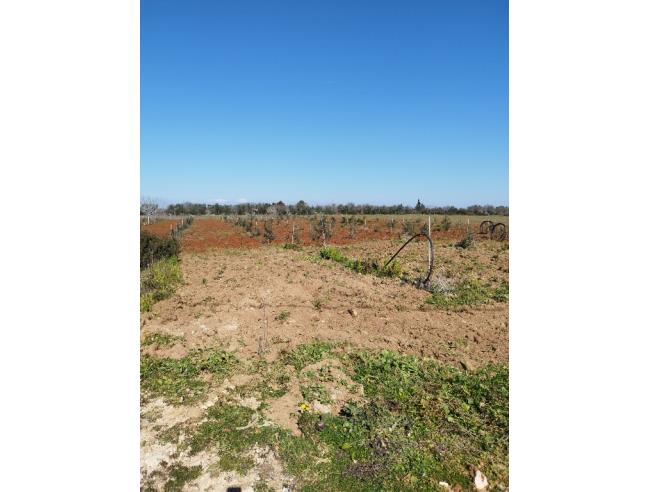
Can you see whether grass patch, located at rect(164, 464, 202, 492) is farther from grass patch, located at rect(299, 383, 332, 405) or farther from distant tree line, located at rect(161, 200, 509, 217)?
distant tree line, located at rect(161, 200, 509, 217)

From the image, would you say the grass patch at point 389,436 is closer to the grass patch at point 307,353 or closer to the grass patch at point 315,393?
A: the grass patch at point 315,393

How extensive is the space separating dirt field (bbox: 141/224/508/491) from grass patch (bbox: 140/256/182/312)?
0.17 m

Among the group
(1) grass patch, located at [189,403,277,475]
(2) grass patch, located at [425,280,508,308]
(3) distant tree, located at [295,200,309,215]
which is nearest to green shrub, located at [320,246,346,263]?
(2) grass patch, located at [425,280,508,308]

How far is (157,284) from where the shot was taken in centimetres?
654

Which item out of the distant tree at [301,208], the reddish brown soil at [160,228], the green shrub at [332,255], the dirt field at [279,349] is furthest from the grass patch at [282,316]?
the distant tree at [301,208]

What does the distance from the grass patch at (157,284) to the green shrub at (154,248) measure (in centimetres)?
87

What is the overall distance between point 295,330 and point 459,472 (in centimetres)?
266

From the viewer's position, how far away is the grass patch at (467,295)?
5.86m

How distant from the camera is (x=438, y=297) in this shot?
6.15 meters

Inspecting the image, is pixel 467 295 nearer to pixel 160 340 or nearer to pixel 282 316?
pixel 282 316

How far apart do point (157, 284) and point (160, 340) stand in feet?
8.35
